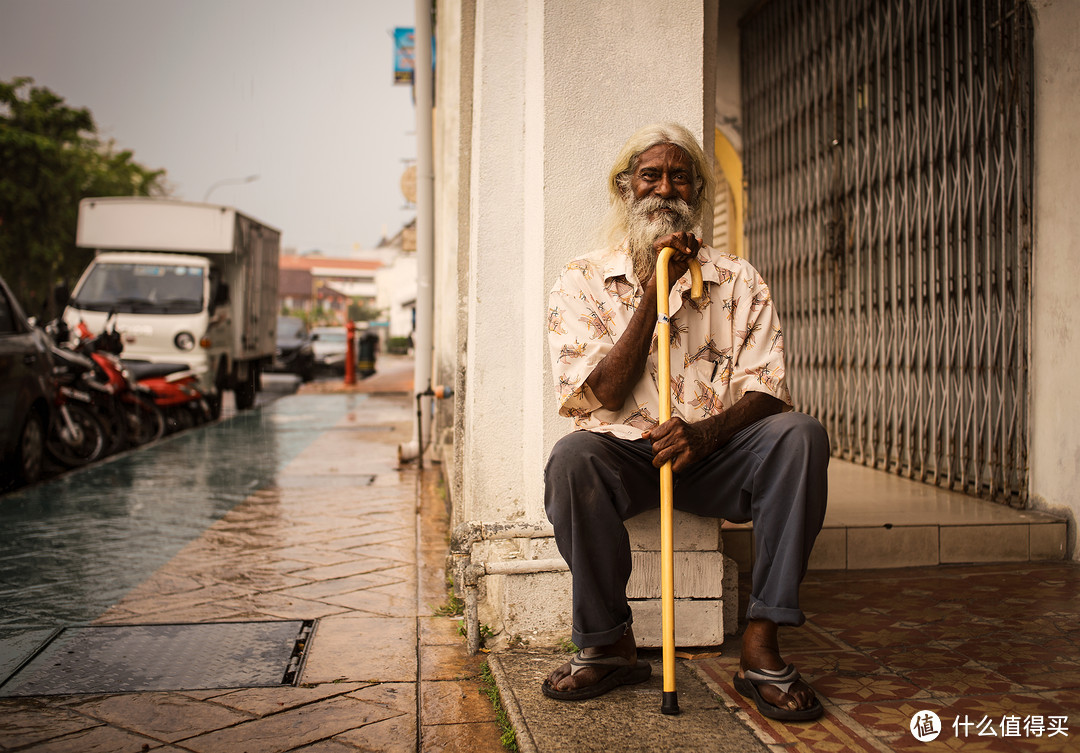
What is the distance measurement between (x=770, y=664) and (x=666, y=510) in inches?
19.9

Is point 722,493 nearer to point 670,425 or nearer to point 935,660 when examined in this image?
point 670,425

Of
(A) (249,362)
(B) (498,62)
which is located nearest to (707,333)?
(B) (498,62)

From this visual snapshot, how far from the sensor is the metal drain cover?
2.77 meters

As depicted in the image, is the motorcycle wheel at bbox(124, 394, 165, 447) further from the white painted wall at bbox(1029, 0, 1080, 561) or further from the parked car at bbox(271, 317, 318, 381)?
the parked car at bbox(271, 317, 318, 381)

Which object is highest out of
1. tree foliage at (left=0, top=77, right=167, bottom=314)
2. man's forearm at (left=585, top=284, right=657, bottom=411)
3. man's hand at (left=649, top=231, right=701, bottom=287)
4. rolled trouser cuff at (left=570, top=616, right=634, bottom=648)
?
tree foliage at (left=0, top=77, right=167, bottom=314)

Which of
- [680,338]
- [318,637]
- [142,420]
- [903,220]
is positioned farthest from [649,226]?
[142,420]

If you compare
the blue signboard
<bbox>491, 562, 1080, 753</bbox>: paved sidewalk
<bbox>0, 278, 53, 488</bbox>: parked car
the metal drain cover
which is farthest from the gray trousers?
the blue signboard

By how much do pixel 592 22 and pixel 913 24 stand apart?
3.42 meters

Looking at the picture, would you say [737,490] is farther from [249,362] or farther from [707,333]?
[249,362]

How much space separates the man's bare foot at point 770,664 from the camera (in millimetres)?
2342

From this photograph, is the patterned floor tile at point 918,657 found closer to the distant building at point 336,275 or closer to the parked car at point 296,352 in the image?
the parked car at point 296,352

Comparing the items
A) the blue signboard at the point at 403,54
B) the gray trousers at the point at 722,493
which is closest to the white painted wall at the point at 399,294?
the blue signboard at the point at 403,54

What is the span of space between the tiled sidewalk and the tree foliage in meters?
19.9

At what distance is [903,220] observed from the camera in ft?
18.4
